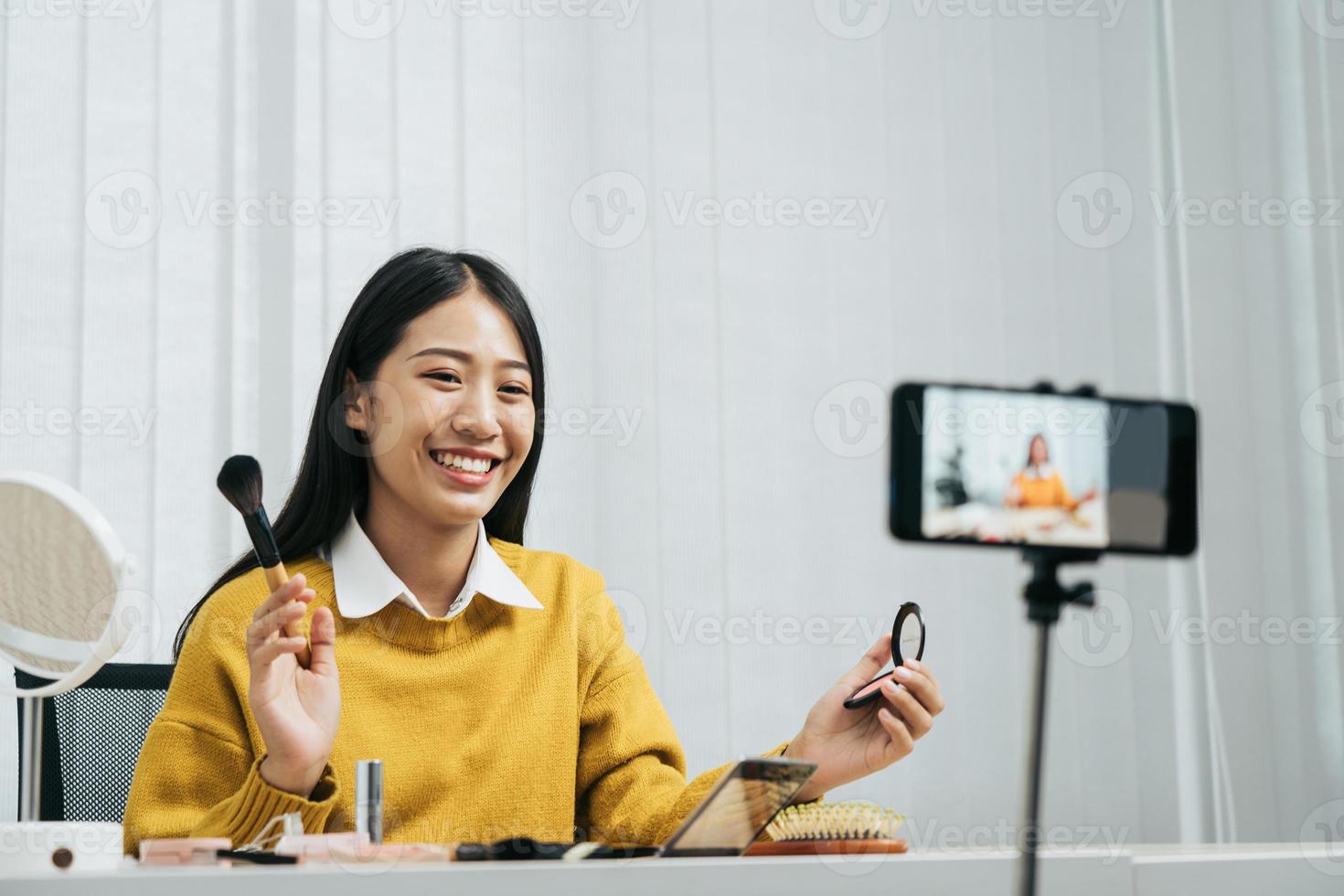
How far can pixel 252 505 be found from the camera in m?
1.03

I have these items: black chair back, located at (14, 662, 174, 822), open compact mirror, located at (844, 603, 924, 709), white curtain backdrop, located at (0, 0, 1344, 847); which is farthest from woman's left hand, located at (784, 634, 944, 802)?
white curtain backdrop, located at (0, 0, 1344, 847)

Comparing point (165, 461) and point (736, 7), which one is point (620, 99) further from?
point (165, 461)

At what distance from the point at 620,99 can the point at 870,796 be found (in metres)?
1.28

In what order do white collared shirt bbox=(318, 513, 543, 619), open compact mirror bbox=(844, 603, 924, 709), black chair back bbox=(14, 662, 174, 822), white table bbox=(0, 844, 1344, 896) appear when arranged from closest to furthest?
white table bbox=(0, 844, 1344, 896) < open compact mirror bbox=(844, 603, 924, 709) < white collared shirt bbox=(318, 513, 543, 619) < black chair back bbox=(14, 662, 174, 822)

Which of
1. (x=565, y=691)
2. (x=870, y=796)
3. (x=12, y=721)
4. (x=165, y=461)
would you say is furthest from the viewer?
(x=870, y=796)

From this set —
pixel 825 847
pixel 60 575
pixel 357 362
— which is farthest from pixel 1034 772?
pixel 357 362

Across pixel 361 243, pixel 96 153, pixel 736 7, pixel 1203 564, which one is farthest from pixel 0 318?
pixel 1203 564

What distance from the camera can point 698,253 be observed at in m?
2.31

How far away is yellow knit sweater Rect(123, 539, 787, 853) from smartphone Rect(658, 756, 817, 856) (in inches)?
16.5

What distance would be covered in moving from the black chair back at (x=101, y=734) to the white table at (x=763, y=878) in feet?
2.81

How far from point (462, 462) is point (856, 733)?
51cm

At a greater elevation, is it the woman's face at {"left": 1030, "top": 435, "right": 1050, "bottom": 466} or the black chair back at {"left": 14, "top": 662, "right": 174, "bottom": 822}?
the woman's face at {"left": 1030, "top": 435, "right": 1050, "bottom": 466}

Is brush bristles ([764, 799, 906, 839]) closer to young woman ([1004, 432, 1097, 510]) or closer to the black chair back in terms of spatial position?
young woman ([1004, 432, 1097, 510])

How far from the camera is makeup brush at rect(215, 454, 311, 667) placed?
1.01 m
